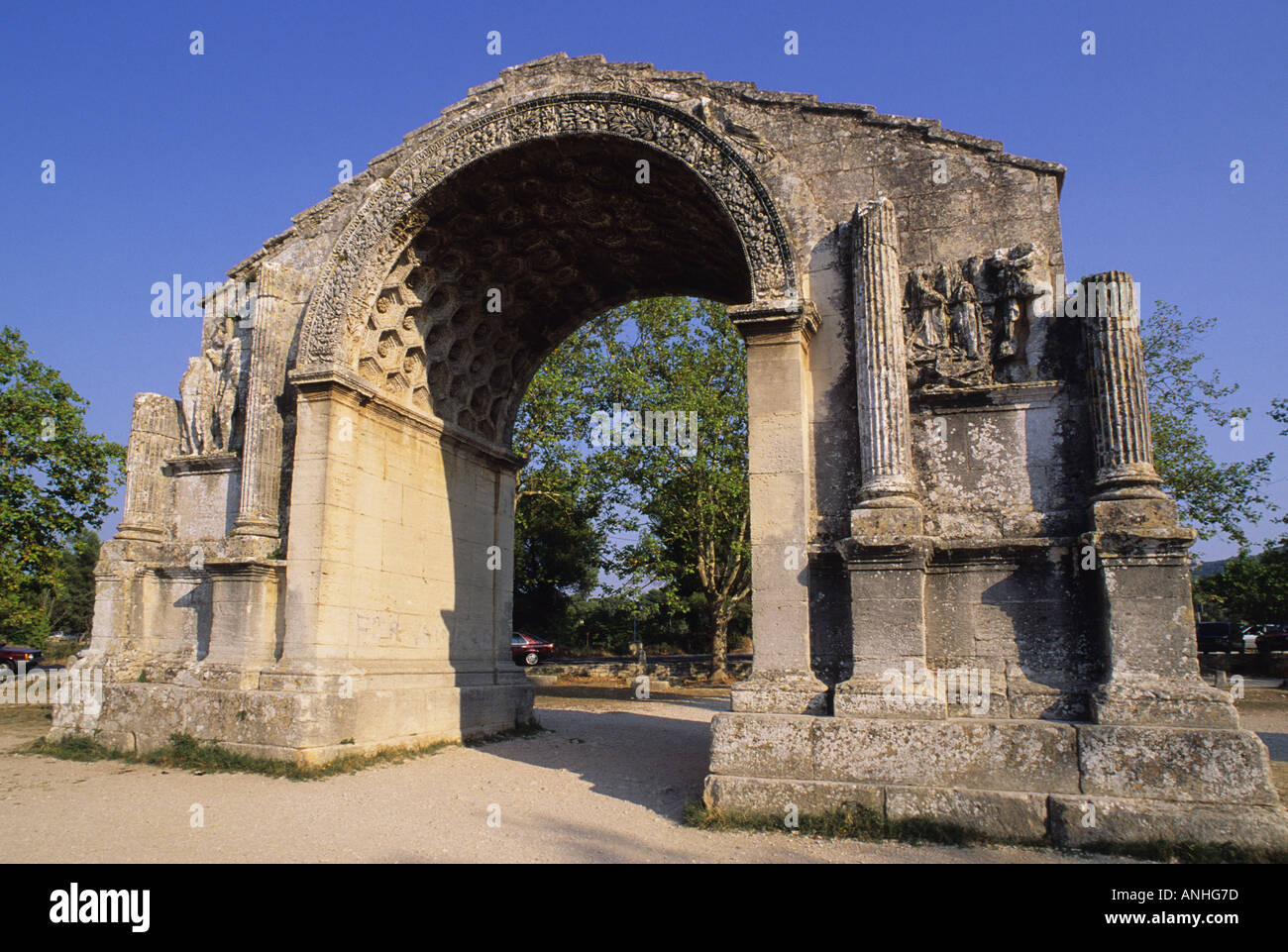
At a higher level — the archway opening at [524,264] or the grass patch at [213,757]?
the archway opening at [524,264]

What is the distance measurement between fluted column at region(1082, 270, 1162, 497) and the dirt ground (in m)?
2.76

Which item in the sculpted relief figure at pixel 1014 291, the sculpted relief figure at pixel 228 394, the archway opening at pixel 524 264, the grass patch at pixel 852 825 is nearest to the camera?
the grass patch at pixel 852 825

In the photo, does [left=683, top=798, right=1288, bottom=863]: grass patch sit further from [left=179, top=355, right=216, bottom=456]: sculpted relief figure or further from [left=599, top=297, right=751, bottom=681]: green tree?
[left=599, top=297, right=751, bottom=681]: green tree

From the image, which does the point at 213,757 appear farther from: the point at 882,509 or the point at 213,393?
the point at 882,509

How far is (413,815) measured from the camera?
22.0ft

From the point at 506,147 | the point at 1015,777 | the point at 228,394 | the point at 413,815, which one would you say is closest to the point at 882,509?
the point at 1015,777

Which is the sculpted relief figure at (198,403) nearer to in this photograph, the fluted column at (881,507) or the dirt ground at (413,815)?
the dirt ground at (413,815)

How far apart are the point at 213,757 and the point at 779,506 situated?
6189mm

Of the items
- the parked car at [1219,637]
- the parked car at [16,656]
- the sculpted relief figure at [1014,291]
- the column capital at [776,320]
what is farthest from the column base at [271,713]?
the parked car at [1219,637]

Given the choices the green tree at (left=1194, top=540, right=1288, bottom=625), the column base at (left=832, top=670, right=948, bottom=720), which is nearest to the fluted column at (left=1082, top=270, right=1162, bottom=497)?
the column base at (left=832, top=670, right=948, bottom=720)

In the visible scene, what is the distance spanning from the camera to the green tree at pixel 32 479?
1495cm

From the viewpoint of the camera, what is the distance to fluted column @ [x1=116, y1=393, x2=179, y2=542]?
10070 mm

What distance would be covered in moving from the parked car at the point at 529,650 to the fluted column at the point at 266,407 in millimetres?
18487
